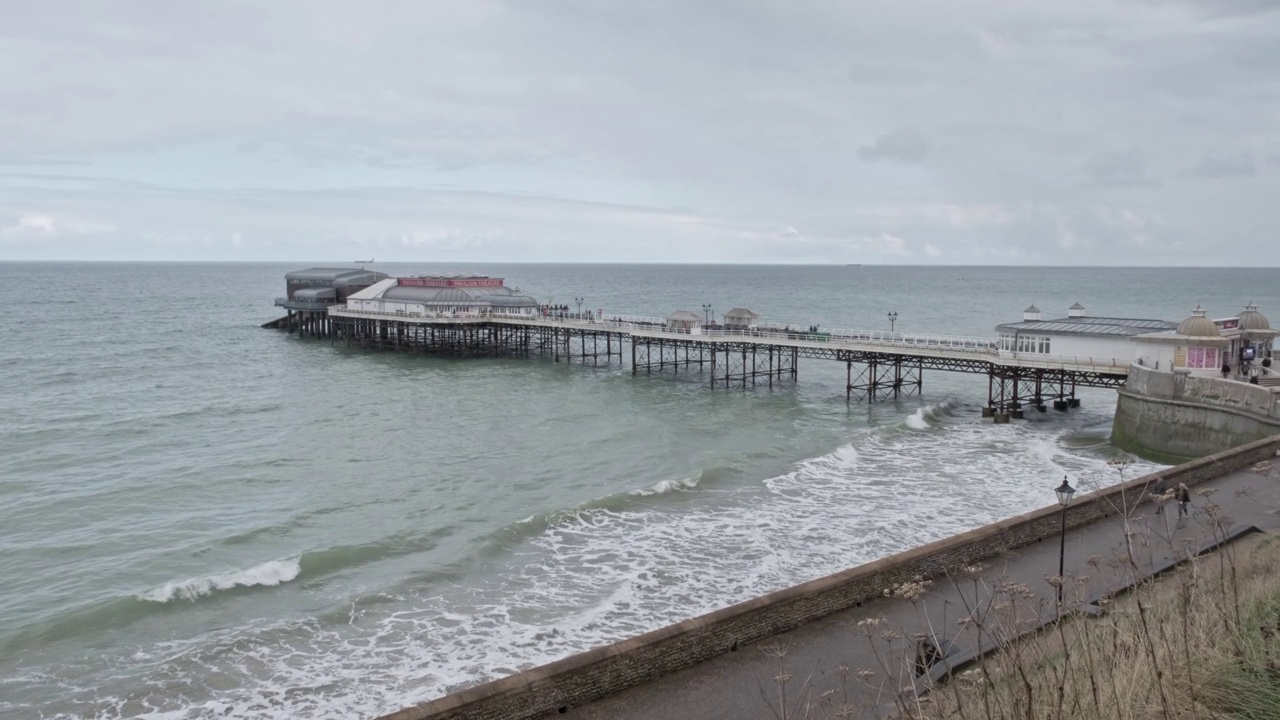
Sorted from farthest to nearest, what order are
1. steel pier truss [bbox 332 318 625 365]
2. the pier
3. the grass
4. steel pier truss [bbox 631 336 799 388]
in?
steel pier truss [bbox 332 318 625 365] < steel pier truss [bbox 631 336 799 388] < the pier < the grass

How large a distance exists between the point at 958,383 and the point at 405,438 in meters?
36.6

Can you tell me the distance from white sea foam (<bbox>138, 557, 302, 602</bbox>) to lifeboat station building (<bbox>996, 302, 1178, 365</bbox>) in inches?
1311

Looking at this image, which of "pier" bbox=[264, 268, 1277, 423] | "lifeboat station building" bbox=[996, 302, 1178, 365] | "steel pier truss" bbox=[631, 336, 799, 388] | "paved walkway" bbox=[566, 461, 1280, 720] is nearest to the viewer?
"paved walkway" bbox=[566, 461, 1280, 720]

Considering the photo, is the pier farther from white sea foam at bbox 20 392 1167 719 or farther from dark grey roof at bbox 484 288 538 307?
white sea foam at bbox 20 392 1167 719

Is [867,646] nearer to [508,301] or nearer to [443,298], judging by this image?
[508,301]

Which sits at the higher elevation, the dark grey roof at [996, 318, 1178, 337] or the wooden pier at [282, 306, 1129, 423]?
the dark grey roof at [996, 318, 1178, 337]

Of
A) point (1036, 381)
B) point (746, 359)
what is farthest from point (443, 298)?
point (1036, 381)

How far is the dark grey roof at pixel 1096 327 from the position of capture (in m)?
40.8

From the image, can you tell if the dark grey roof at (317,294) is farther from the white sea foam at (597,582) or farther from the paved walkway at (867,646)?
the paved walkway at (867,646)

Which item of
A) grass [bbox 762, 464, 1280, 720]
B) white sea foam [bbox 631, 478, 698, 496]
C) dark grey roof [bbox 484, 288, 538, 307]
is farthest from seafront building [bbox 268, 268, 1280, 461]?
grass [bbox 762, 464, 1280, 720]

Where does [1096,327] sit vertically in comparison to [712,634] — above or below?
above

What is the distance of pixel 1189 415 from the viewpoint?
109 ft

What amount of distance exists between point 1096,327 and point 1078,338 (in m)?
1.62

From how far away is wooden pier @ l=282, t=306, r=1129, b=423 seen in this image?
140ft
